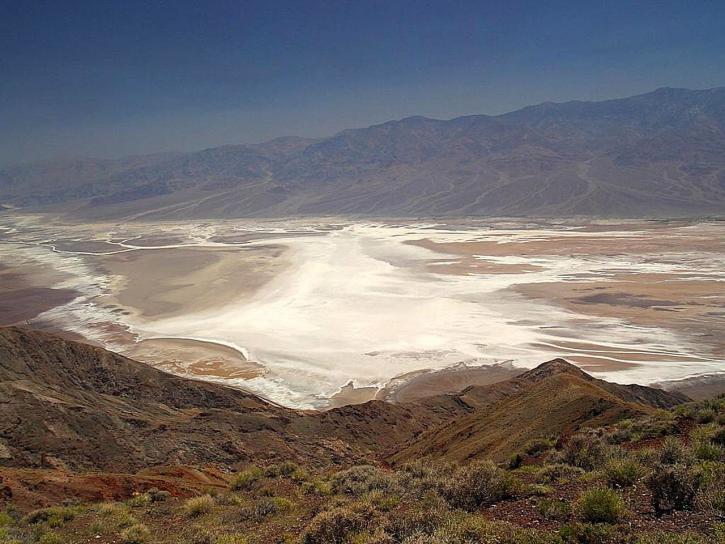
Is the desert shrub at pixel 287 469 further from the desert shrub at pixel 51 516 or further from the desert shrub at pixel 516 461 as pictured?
the desert shrub at pixel 516 461

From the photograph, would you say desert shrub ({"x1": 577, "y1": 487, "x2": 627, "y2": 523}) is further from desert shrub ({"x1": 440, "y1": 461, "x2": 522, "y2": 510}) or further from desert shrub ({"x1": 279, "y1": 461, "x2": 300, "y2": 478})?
desert shrub ({"x1": 279, "y1": 461, "x2": 300, "y2": 478})

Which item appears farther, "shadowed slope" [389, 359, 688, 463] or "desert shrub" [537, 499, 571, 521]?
"shadowed slope" [389, 359, 688, 463]

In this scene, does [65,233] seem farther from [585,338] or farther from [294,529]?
[294,529]

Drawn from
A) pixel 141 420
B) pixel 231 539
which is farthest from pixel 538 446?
→ pixel 141 420

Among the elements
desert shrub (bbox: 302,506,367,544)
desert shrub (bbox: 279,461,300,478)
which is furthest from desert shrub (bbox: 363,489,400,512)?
desert shrub (bbox: 279,461,300,478)

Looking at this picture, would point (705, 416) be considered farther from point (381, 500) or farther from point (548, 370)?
point (548, 370)

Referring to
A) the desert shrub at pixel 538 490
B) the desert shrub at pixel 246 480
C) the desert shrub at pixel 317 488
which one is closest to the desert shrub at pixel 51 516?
the desert shrub at pixel 246 480
